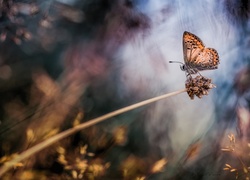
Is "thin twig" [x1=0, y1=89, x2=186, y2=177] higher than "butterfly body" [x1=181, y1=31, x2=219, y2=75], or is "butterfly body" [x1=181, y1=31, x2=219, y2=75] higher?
"butterfly body" [x1=181, y1=31, x2=219, y2=75]

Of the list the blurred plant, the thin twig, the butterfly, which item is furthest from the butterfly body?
the blurred plant

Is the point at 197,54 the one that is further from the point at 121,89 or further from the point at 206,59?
the point at 121,89

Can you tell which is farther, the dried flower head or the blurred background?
the dried flower head

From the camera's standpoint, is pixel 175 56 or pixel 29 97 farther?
pixel 175 56

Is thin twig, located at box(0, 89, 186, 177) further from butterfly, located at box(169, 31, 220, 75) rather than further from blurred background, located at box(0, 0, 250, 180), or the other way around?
butterfly, located at box(169, 31, 220, 75)

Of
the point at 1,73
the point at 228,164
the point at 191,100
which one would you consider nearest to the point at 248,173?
the point at 228,164

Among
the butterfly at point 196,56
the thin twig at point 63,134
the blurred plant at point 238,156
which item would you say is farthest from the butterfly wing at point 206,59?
the blurred plant at point 238,156

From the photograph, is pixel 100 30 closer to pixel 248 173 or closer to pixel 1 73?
pixel 1 73
